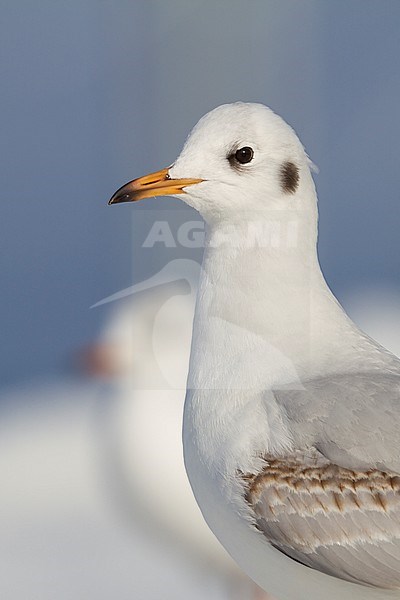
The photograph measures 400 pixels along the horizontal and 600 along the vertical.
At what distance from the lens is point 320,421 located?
4.56 ft

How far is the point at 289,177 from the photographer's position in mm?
1482

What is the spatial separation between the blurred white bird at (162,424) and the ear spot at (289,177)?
0.62 meters

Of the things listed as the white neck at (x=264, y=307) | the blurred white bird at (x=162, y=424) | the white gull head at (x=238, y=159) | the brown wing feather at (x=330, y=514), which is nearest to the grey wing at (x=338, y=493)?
the brown wing feather at (x=330, y=514)

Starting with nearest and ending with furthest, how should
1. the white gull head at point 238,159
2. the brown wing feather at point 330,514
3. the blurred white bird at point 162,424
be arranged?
1. the brown wing feather at point 330,514
2. the white gull head at point 238,159
3. the blurred white bird at point 162,424

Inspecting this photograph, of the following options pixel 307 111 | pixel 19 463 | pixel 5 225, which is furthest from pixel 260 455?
pixel 5 225

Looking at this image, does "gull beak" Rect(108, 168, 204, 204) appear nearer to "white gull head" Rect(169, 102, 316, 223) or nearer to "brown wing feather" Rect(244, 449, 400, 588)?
"white gull head" Rect(169, 102, 316, 223)

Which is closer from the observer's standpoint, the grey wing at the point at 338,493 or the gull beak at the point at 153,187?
the grey wing at the point at 338,493

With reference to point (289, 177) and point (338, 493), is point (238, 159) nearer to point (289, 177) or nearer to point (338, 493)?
point (289, 177)

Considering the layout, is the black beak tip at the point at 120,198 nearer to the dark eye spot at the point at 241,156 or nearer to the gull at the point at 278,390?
the gull at the point at 278,390

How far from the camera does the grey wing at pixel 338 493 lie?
1.36 m

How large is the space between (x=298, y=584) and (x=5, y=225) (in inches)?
103

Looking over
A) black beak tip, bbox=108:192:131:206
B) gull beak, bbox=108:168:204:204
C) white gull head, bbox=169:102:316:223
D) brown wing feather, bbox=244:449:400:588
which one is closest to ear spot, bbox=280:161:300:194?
white gull head, bbox=169:102:316:223

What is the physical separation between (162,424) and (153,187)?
3.36 ft

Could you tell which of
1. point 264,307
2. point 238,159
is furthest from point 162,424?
point 238,159
